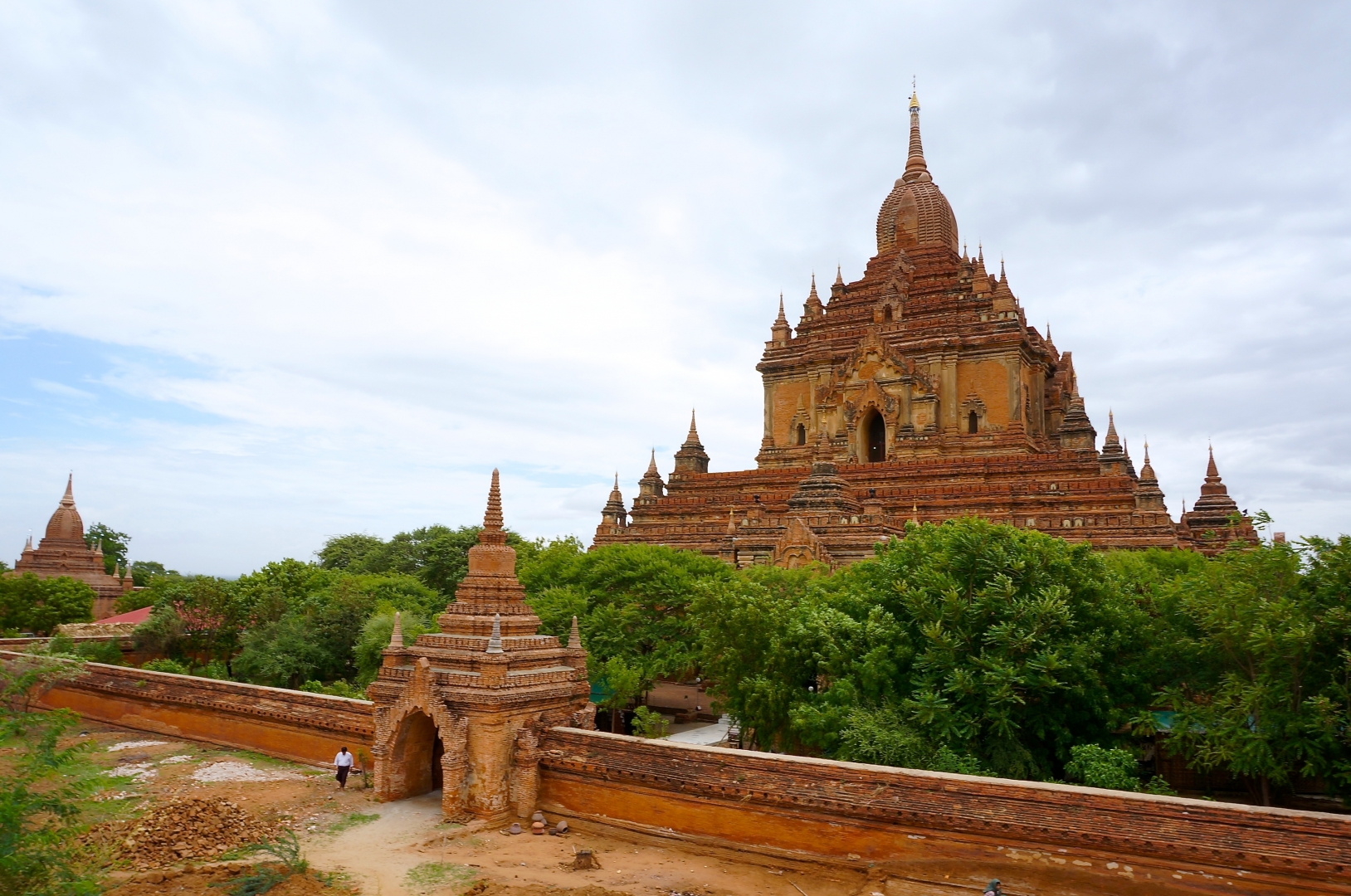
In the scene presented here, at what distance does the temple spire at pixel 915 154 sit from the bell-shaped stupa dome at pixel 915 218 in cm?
11

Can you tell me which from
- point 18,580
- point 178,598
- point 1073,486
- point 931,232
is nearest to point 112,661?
point 178,598

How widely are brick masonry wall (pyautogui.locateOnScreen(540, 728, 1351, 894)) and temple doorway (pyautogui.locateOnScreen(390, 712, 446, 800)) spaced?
3001 mm

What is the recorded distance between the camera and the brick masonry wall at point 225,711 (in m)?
19.9

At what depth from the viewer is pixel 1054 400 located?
4784cm

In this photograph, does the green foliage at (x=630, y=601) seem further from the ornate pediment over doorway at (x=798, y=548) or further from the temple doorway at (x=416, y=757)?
the temple doorway at (x=416, y=757)

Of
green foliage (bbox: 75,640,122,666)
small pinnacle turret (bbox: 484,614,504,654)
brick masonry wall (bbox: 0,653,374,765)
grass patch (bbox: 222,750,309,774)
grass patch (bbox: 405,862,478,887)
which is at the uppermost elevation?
small pinnacle turret (bbox: 484,614,504,654)

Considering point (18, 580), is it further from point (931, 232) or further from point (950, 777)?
point (931, 232)

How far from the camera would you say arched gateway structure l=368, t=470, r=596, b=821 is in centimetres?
1608

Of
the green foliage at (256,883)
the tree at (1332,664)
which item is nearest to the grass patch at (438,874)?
the green foliage at (256,883)

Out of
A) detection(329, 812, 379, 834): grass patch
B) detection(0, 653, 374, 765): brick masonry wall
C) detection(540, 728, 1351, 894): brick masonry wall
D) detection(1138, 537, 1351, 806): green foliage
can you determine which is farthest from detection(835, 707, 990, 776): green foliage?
detection(0, 653, 374, 765): brick masonry wall

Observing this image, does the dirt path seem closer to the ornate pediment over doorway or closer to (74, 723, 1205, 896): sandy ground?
(74, 723, 1205, 896): sandy ground

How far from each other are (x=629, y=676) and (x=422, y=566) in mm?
27561

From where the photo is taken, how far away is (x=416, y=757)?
1792 centimetres

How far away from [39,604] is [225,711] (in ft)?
88.4
